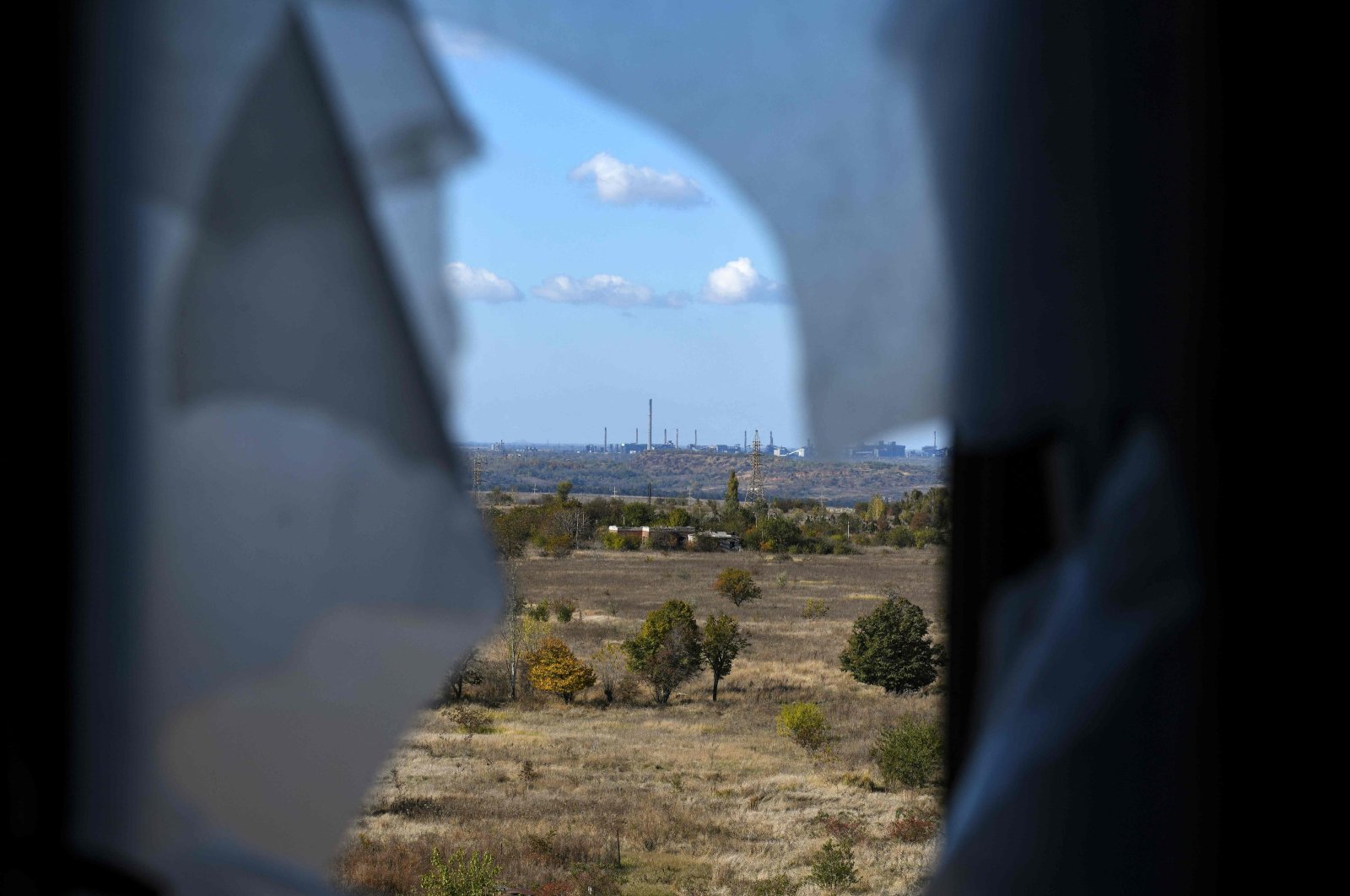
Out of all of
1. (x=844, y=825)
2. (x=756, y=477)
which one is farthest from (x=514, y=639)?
(x=756, y=477)

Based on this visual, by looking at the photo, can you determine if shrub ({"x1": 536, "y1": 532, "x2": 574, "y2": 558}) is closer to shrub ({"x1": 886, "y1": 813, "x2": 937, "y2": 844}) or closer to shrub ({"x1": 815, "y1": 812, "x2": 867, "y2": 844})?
shrub ({"x1": 815, "y1": 812, "x2": 867, "y2": 844})

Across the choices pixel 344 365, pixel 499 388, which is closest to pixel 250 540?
pixel 344 365

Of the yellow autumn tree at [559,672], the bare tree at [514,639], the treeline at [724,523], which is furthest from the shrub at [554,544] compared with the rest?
the yellow autumn tree at [559,672]

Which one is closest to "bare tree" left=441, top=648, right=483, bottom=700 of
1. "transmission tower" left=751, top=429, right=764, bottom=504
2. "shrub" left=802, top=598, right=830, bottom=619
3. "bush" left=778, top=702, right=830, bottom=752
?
"bush" left=778, top=702, right=830, bottom=752

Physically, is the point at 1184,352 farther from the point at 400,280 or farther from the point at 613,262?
the point at 613,262

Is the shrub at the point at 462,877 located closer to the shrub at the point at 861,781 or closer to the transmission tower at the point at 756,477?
the shrub at the point at 861,781

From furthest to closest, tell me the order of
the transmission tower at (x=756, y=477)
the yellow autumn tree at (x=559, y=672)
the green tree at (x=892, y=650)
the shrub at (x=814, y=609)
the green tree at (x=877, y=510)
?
the green tree at (x=877, y=510) < the transmission tower at (x=756, y=477) < the shrub at (x=814, y=609) < the yellow autumn tree at (x=559, y=672) < the green tree at (x=892, y=650)
